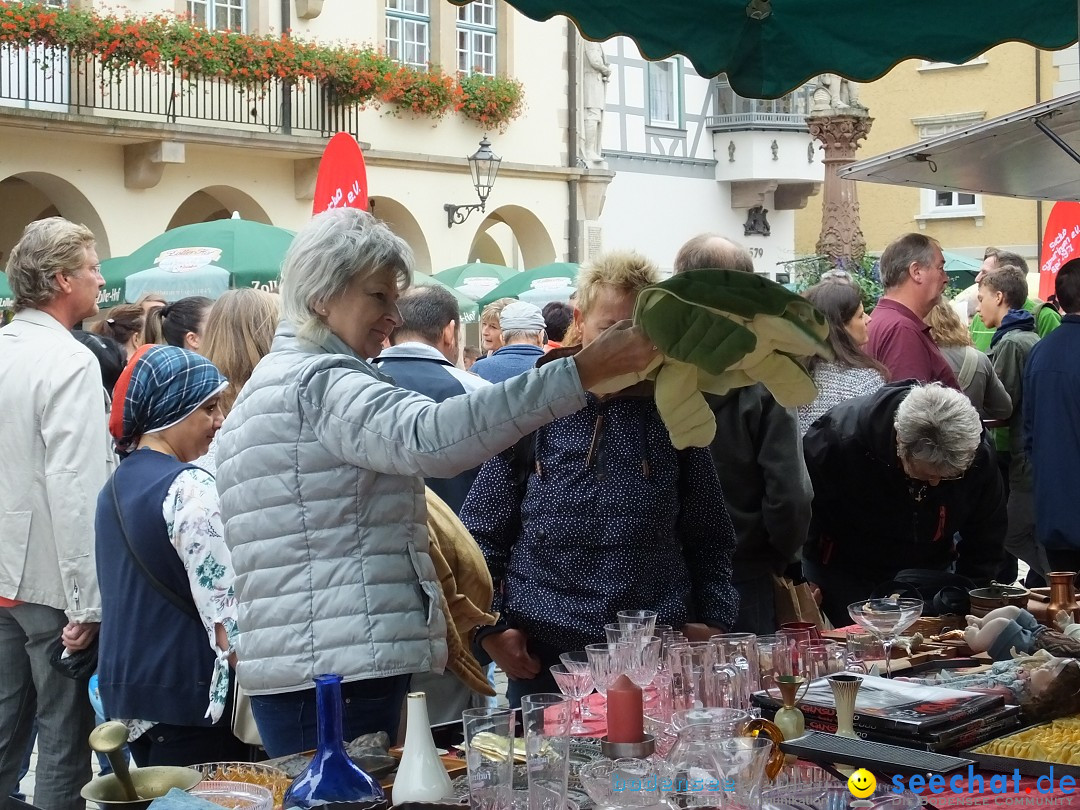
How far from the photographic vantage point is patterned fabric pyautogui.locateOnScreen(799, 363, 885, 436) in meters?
4.86

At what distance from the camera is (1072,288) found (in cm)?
578

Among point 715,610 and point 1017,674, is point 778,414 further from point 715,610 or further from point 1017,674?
point 1017,674

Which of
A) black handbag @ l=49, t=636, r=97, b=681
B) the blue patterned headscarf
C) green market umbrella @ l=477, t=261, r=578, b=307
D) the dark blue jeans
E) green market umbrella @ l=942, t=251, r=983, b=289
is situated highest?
green market umbrella @ l=942, t=251, r=983, b=289

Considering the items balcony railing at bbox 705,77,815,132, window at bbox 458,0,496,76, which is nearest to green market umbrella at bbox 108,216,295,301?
window at bbox 458,0,496,76

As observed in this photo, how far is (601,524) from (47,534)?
6.02ft

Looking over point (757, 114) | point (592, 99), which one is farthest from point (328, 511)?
point (757, 114)

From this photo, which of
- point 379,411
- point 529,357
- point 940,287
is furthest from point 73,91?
point 379,411

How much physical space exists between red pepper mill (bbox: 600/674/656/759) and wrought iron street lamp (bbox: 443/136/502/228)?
15.5m

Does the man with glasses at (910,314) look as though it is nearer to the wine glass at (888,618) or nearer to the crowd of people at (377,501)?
the crowd of people at (377,501)

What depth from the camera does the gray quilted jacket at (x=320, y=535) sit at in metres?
2.79

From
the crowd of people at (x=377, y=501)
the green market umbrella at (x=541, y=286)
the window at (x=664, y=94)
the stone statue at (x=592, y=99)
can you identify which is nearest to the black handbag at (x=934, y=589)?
the crowd of people at (x=377, y=501)

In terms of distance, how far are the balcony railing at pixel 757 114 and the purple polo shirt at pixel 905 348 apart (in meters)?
19.6

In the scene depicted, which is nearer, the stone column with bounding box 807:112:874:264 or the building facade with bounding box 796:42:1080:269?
the stone column with bounding box 807:112:874:264

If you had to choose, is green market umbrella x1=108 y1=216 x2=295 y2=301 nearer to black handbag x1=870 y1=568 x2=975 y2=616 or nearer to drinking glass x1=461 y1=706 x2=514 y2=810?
black handbag x1=870 y1=568 x2=975 y2=616
